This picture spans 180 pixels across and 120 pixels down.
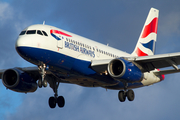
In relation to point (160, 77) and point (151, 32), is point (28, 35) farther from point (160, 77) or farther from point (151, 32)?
point (151, 32)

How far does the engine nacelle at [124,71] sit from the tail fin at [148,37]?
11017mm

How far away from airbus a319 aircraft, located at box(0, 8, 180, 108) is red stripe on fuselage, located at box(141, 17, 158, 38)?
8993mm

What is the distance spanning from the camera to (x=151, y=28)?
49219mm

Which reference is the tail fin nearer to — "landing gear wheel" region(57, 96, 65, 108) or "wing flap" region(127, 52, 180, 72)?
"wing flap" region(127, 52, 180, 72)

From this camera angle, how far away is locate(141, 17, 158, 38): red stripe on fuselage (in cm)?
4797

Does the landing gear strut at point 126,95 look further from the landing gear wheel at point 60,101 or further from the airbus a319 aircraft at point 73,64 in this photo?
the landing gear wheel at point 60,101

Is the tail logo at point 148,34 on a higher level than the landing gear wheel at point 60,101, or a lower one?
higher

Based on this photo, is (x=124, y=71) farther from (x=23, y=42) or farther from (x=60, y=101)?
(x=60, y=101)

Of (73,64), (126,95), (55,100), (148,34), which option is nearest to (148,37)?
(148,34)

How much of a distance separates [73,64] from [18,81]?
27.2ft

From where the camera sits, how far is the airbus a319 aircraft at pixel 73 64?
31.1 meters

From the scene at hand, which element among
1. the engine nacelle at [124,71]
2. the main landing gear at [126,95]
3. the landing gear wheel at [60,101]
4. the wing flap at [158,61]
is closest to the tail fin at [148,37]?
the main landing gear at [126,95]

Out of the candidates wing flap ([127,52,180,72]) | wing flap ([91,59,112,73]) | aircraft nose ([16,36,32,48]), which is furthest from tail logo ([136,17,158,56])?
aircraft nose ([16,36,32,48])

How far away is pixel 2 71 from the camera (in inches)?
1588
